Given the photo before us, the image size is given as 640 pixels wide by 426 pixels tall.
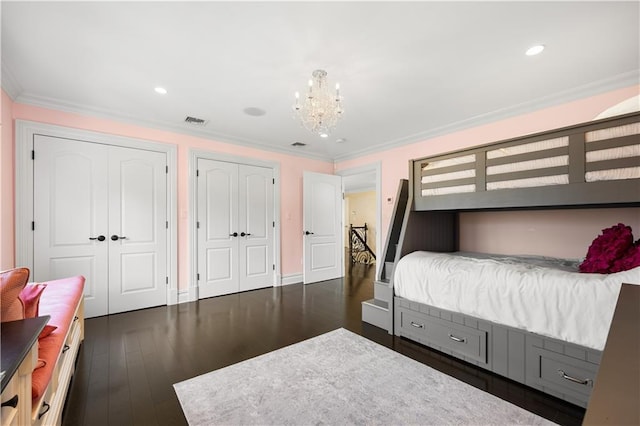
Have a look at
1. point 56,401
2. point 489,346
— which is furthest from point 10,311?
point 489,346

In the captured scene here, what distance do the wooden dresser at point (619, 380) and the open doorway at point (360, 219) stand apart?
20.2 feet

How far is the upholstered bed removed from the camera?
1.72 meters

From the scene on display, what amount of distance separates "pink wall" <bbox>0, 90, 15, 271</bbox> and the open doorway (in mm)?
Result: 5462

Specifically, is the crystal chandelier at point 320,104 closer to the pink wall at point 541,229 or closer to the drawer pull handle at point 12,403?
the drawer pull handle at point 12,403

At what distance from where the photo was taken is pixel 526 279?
6.45 ft

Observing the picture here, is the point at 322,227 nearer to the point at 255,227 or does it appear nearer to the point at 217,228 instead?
the point at 255,227

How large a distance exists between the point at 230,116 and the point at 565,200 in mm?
3453

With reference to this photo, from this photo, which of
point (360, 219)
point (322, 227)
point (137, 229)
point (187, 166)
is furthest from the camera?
point (360, 219)

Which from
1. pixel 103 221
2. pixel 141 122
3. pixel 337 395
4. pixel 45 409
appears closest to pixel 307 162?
pixel 141 122

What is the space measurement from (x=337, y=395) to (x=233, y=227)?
3097 millimetres

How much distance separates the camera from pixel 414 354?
2.36 meters

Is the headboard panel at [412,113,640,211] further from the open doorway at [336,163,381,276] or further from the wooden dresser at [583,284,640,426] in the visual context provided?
the open doorway at [336,163,381,276]

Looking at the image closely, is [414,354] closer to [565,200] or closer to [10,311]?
[565,200]

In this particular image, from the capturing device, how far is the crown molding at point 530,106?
2.54m
